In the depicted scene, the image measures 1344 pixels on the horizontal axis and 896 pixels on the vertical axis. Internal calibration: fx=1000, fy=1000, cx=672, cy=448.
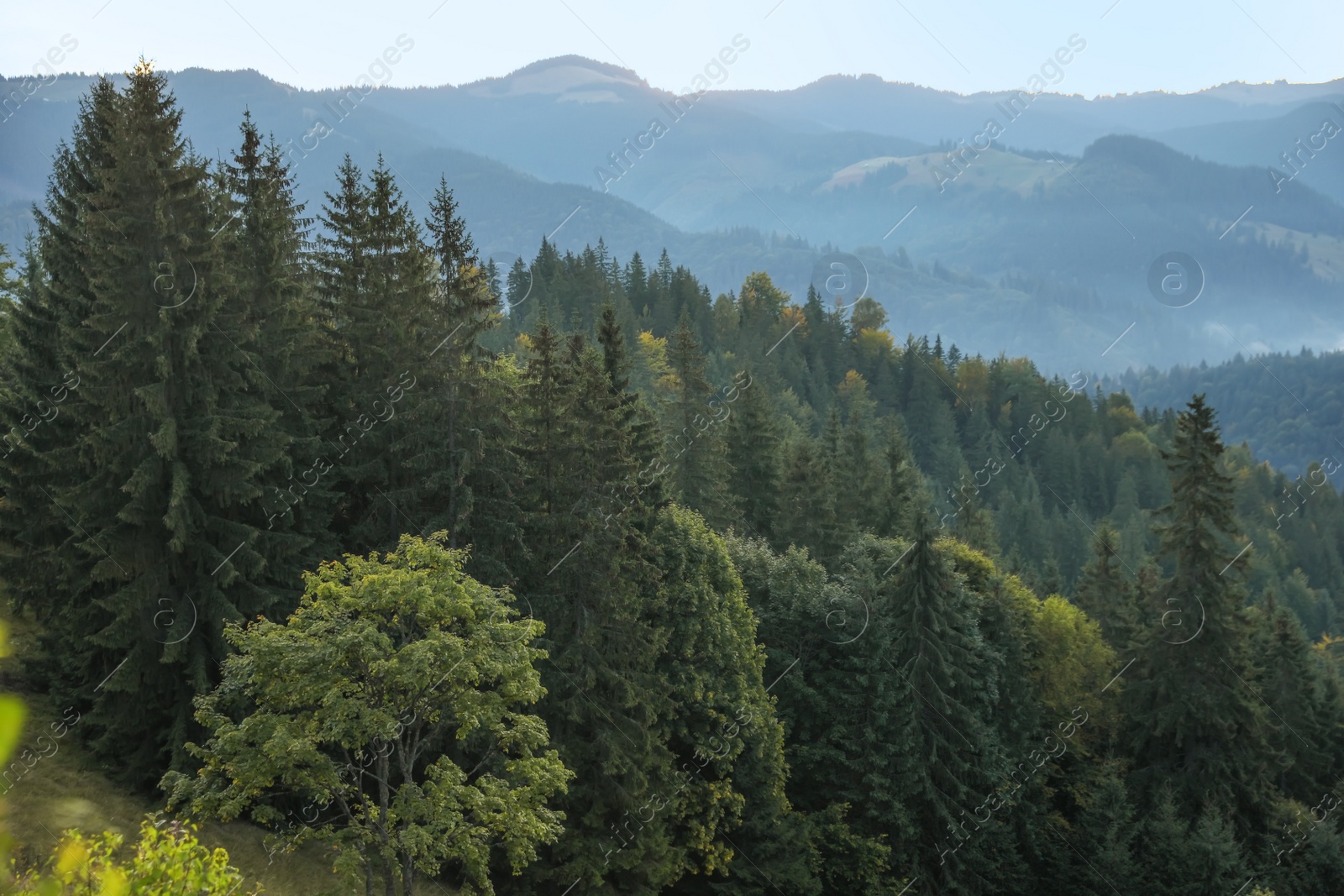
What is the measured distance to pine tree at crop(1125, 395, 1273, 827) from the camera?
127 ft

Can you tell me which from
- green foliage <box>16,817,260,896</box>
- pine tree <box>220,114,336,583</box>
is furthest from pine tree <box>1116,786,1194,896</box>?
green foliage <box>16,817,260,896</box>

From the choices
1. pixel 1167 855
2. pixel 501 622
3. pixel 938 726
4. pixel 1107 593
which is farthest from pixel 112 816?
pixel 1107 593

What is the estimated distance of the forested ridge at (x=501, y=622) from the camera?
62.7 ft

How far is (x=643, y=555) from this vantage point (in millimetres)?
31094

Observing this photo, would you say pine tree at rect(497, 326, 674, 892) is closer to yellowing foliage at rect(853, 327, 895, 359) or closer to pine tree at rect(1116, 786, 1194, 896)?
pine tree at rect(1116, 786, 1194, 896)

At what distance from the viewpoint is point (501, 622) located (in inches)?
787

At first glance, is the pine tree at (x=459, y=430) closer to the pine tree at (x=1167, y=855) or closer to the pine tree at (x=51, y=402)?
the pine tree at (x=51, y=402)

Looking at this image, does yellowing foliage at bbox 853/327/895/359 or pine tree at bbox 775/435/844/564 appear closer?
pine tree at bbox 775/435/844/564

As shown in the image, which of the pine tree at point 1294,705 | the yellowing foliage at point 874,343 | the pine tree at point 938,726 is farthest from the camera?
the yellowing foliage at point 874,343

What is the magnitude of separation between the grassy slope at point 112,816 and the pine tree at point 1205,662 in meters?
31.7

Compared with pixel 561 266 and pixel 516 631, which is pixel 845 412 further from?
pixel 516 631

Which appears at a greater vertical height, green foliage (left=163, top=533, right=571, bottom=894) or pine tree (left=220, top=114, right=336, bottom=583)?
pine tree (left=220, top=114, right=336, bottom=583)

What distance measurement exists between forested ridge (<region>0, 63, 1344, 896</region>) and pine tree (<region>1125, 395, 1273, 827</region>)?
0.16m

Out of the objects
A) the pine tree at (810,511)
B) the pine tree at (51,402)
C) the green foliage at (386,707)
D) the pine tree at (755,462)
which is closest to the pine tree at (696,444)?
the pine tree at (755,462)
